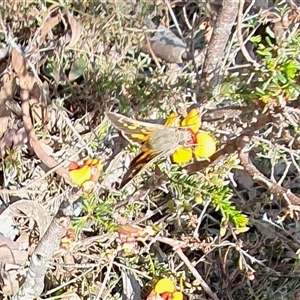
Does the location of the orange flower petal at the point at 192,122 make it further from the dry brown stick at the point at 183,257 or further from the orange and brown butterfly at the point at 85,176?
the dry brown stick at the point at 183,257

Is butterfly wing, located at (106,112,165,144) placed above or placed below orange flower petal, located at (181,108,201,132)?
above

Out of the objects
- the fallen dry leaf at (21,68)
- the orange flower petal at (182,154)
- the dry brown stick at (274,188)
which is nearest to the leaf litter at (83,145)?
the fallen dry leaf at (21,68)

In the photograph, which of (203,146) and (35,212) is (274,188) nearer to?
(203,146)

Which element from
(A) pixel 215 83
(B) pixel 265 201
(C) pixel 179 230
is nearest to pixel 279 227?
(B) pixel 265 201

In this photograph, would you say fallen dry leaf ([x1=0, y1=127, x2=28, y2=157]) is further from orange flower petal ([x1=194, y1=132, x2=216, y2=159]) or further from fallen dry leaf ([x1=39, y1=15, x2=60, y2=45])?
orange flower petal ([x1=194, y1=132, x2=216, y2=159])

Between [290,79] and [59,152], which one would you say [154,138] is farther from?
[59,152]

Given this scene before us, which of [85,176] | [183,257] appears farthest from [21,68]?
[183,257]

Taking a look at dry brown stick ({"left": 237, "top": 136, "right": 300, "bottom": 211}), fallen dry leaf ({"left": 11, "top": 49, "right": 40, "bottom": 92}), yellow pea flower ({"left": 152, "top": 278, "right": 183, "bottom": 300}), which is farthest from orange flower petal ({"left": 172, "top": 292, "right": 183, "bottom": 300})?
fallen dry leaf ({"left": 11, "top": 49, "right": 40, "bottom": 92})
